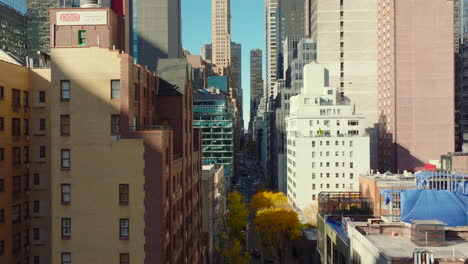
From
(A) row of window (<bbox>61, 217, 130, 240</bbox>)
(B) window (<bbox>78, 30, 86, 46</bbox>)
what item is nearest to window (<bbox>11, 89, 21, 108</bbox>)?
(B) window (<bbox>78, 30, 86, 46</bbox>)

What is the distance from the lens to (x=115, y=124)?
128ft

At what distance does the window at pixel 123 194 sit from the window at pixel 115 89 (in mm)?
7718

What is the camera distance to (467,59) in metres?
177

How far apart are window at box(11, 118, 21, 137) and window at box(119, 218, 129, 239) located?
44.4 feet

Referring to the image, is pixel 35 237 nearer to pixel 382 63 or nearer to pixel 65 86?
pixel 65 86

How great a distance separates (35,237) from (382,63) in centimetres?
14690

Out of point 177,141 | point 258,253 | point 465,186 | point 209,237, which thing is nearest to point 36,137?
point 177,141

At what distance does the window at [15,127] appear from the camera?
41850mm

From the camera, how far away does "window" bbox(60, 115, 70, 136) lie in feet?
129

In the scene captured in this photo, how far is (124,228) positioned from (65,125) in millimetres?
10346

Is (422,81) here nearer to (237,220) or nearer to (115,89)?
(237,220)

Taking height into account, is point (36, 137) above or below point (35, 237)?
above

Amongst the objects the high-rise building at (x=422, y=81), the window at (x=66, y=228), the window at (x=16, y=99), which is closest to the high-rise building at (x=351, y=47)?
the high-rise building at (x=422, y=81)

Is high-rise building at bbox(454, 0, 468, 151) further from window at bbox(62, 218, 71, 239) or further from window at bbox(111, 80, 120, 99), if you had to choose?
window at bbox(62, 218, 71, 239)
